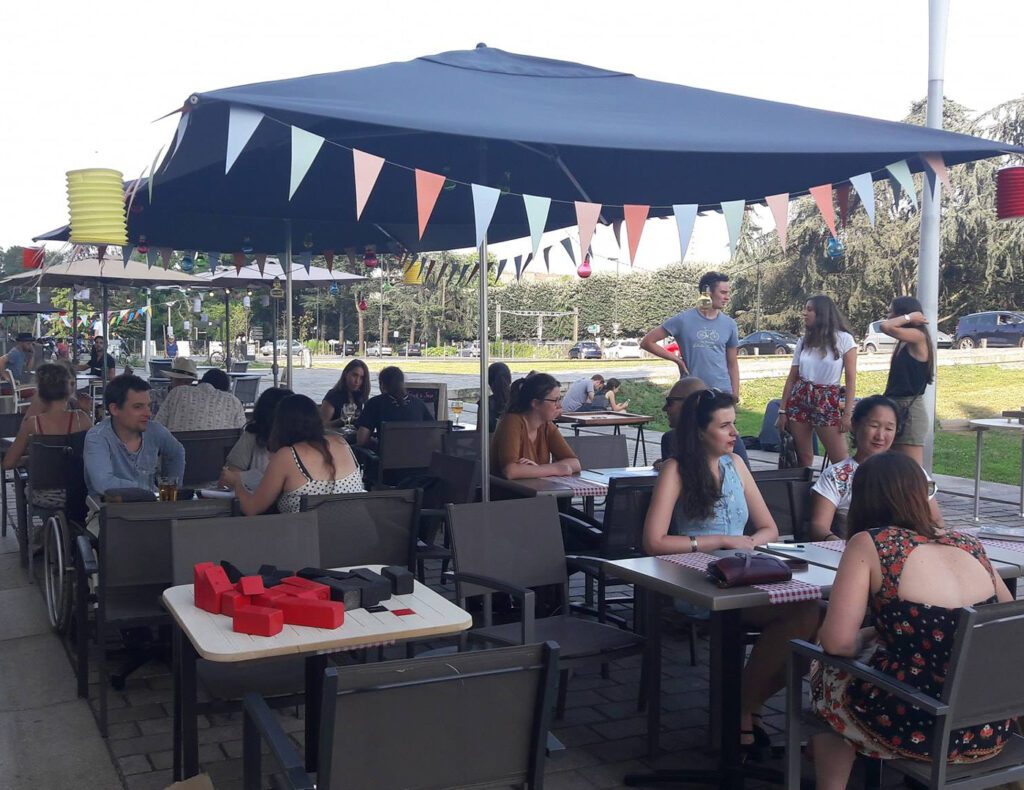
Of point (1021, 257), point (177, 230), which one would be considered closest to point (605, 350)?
point (1021, 257)

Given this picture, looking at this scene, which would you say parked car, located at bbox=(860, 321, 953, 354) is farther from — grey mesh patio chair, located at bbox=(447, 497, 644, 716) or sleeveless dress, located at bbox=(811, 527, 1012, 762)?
sleeveless dress, located at bbox=(811, 527, 1012, 762)

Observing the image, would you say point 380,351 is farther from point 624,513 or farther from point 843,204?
point 624,513

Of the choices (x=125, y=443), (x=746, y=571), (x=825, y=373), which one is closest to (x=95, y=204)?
(x=125, y=443)

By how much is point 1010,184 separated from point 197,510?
5051 mm

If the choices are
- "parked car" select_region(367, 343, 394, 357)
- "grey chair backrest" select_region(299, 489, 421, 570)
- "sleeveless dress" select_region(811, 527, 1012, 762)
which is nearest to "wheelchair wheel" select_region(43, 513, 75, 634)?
"grey chair backrest" select_region(299, 489, 421, 570)

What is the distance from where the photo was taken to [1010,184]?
6020 mm

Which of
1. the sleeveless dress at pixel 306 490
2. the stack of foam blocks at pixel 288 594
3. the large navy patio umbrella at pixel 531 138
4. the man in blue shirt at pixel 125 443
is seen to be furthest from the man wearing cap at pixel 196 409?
the stack of foam blocks at pixel 288 594

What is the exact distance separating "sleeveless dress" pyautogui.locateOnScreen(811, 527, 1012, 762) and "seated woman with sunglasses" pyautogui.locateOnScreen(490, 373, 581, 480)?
2.77 m

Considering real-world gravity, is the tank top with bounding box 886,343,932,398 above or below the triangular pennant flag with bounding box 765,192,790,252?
below

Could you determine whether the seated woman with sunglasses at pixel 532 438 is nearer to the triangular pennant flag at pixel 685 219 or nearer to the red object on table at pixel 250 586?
the triangular pennant flag at pixel 685 219

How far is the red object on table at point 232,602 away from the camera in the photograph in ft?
8.69

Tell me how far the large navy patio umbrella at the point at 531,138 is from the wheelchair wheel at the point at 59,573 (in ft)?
5.77

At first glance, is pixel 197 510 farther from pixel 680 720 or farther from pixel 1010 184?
pixel 1010 184

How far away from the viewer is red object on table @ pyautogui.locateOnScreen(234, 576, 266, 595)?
271 centimetres
